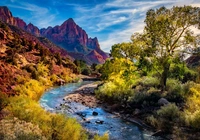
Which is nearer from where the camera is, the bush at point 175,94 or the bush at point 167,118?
the bush at point 167,118

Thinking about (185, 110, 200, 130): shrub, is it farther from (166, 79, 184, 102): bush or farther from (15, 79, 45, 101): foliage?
(15, 79, 45, 101): foliage

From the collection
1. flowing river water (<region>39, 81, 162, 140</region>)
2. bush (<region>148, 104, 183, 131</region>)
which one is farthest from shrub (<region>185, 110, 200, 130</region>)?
flowing river water (<region>39, 81, 162, 140</region>)

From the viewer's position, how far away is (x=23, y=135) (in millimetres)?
7898

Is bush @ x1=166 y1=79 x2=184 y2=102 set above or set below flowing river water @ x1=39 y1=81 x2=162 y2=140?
above

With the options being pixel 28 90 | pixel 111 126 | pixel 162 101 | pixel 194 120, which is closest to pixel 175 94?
pixel 162 101

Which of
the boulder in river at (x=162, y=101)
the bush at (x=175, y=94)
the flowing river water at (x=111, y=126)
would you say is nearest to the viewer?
the flowing river water at (x=111, y=126)

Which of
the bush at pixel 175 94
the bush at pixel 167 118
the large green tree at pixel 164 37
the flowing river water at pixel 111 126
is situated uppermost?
the large green tree at pixel 164 37

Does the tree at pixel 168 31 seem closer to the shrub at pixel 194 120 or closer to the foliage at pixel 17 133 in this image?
the shrub at pixel 194 120

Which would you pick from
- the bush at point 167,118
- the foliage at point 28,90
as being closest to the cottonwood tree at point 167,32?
the bush at point 167,118

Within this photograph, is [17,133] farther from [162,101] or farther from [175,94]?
[175,94]

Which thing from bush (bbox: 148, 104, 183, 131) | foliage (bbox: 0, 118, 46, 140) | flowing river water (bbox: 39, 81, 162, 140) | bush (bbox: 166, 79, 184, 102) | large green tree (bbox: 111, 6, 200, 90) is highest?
large green tree (bbox: 111, 6, 200, 90)

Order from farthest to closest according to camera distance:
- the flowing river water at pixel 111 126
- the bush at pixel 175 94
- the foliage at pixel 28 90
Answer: the foliage at pixel 28 90 < the bush at pixel 175 94 < the flowing river water at pixel 111 126

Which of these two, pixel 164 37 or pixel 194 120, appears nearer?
pixel 194 120

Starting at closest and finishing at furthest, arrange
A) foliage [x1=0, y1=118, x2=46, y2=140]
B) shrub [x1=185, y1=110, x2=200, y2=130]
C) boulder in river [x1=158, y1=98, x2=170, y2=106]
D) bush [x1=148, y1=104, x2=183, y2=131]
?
1. foliage [x1=0, y1=118, x2=46, y2=140]
2. shrub [x1=185, y1=110, x2=200, y2=130]
3. bush [x1=148, y1=104, x2=183, y2=131]
4. boulder in river [x1=158, y1=98, x2=170, y2=106]
